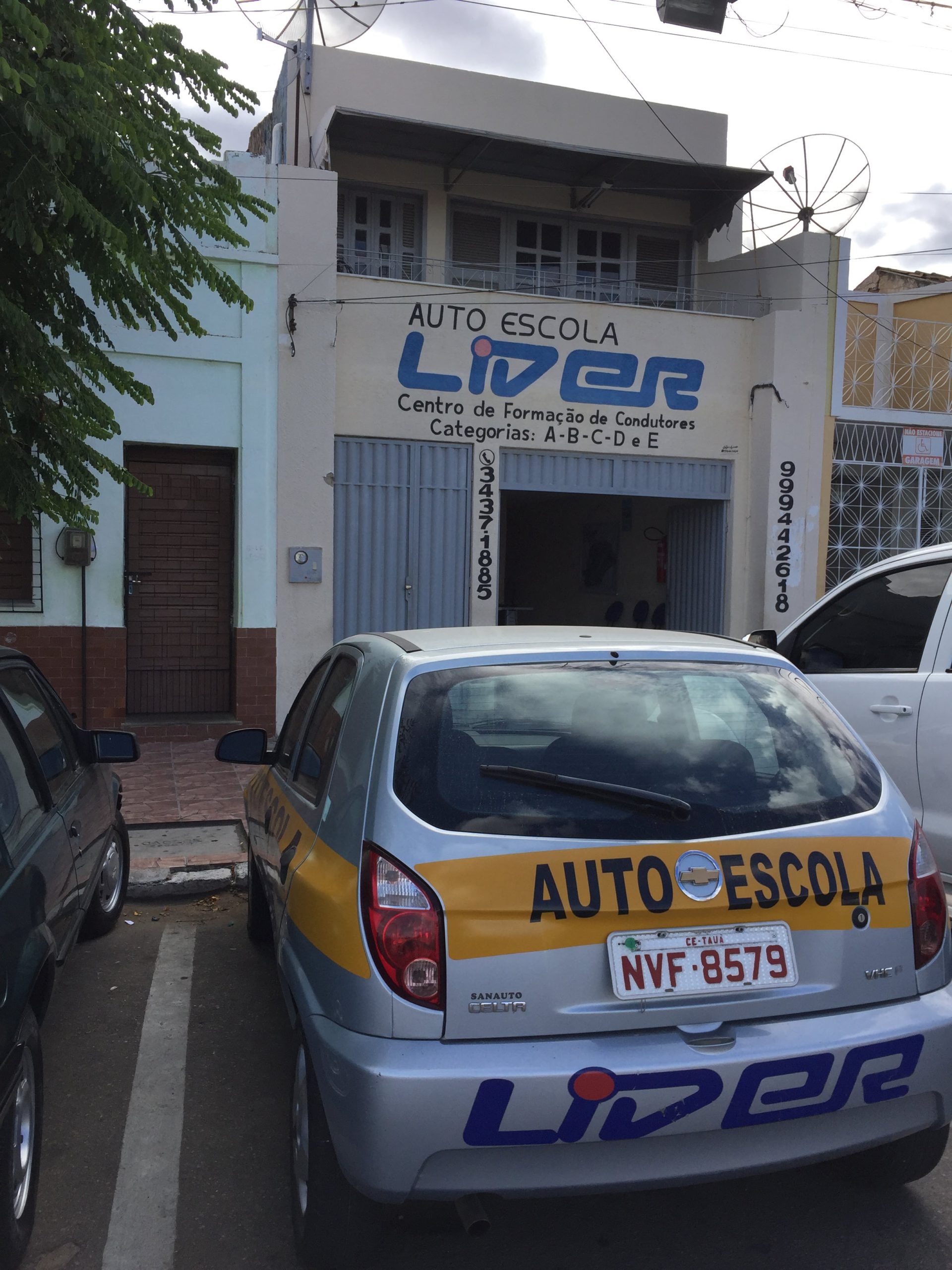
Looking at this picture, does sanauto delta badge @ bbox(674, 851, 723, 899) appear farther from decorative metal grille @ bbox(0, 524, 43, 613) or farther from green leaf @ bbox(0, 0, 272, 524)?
decorative metal grille @ bbox(0, 524, 43, 613)

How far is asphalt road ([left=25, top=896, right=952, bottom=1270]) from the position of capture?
274cm

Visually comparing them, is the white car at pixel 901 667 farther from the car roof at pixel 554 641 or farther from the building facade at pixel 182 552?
the building facade at pixel 182 552

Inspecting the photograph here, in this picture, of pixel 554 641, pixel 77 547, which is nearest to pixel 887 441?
pixel 77 547

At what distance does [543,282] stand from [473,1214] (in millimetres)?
11198

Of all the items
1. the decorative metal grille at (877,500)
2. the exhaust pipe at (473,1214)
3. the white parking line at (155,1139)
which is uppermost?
Result: the decorative metal grille at (877,500)

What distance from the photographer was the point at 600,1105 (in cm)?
229

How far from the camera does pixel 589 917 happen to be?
2418 mm

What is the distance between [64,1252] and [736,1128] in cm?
179

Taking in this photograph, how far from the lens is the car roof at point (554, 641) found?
9.78 feet

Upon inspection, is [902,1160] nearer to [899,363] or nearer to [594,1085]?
[594,1085]

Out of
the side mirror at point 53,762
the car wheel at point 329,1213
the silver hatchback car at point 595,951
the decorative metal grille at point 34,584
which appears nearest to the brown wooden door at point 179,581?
the decorative metal grille at point 34,584

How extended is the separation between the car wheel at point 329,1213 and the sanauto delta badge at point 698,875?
3.31 feet

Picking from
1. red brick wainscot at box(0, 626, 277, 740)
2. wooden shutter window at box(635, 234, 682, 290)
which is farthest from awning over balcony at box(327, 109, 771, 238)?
red brick wainscot at box(0, 626, 277, 740)

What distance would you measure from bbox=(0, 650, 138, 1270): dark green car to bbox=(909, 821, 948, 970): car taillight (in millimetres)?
2246
